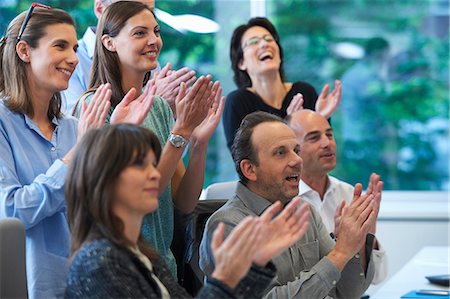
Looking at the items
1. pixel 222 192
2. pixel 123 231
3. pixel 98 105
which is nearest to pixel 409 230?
pixel 222 192

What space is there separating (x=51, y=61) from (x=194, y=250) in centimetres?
79

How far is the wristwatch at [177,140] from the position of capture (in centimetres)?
275

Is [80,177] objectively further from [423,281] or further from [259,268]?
[423,281]

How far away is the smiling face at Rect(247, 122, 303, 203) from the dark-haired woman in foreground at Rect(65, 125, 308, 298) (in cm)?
87

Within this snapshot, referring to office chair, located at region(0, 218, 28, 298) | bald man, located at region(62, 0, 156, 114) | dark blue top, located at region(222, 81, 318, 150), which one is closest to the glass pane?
dark blue top, located at region(222, 81, 318, 150)

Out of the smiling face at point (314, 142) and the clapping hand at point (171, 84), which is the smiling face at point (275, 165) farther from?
the smiling face at point (314, 142)

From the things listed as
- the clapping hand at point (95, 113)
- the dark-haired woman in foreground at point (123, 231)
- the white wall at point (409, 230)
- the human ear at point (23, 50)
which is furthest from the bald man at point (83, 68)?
the white wall at point (409, 230)

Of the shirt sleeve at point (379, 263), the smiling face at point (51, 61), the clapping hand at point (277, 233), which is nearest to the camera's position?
the clapping hand at point (277, 233)

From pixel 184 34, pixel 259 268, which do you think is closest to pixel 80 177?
pixel 259 268

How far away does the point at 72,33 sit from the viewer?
2.79m

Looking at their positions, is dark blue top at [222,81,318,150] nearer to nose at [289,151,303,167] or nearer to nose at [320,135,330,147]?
nose at [320,135,330,147]

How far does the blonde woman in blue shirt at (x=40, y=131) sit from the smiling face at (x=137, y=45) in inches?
10.5

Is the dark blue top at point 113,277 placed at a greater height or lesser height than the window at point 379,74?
lesser

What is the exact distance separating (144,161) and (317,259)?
1115 millimetres
